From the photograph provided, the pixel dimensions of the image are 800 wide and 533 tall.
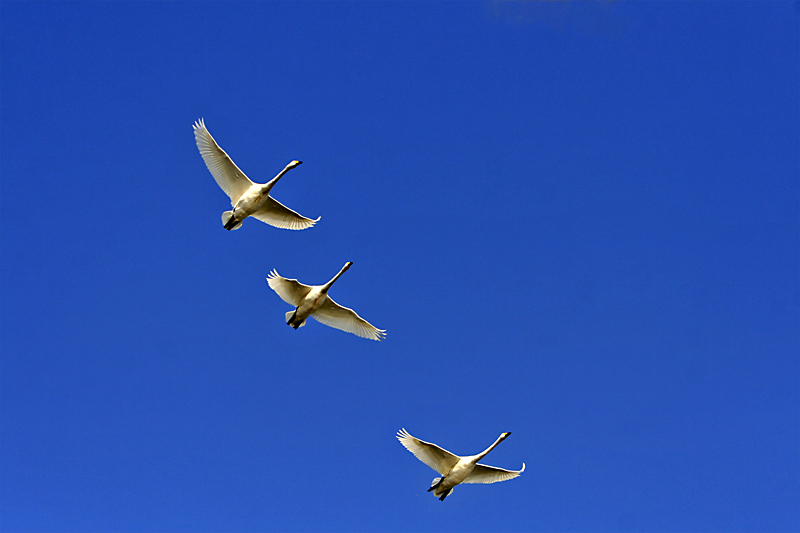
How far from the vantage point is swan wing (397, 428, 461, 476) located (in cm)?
3716

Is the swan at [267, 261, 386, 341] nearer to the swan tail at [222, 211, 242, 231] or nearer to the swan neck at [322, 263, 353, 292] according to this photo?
the swan neck at [322, 263, 353, 292]

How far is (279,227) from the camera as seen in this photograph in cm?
4141

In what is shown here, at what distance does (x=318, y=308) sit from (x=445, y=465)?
10437 millimetres

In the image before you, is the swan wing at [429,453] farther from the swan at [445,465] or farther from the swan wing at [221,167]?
A: the swan wing at [221,167]

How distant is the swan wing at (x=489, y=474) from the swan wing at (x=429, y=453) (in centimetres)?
142

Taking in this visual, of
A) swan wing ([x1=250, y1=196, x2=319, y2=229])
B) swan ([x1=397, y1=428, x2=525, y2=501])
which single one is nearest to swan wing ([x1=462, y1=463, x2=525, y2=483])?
swan ([x1=397, y1=428, x2=525, y2=501])

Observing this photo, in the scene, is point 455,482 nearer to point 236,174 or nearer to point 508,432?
point 508,432

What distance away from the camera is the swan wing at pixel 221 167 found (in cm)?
3859

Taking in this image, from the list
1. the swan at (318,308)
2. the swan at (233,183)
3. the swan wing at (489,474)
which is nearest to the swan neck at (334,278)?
the swan at (318,308)

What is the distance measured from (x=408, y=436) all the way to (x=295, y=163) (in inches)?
594

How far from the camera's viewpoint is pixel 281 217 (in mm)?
41094

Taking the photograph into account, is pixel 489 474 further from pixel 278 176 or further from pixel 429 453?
pixel 278 176

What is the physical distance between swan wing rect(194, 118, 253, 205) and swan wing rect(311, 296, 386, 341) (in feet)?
→ 24.3

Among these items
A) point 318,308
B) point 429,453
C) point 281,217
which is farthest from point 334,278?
point 429,453
